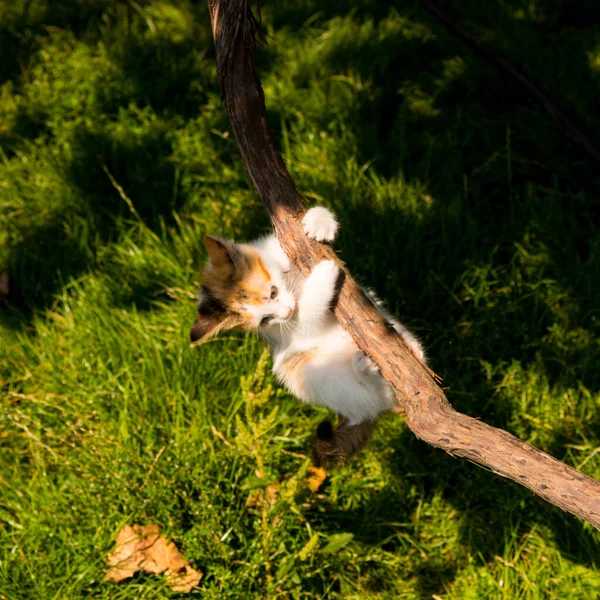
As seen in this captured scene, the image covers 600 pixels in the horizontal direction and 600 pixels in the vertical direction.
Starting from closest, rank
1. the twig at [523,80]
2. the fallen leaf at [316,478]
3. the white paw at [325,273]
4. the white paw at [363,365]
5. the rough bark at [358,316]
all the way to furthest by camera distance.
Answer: the rough bark at [358,316] < the white paw at [325,273] < the white paw at [363,365] < the fallen leaf at [316,478] < the twig at [523,80]

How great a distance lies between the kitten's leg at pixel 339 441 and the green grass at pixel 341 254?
128 millimetres

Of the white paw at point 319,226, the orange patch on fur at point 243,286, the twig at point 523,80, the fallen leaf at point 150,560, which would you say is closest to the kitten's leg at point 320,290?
the white paw at point 319,226

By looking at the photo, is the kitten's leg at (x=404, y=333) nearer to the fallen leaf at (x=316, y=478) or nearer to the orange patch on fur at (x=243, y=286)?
the orange patch on fur at (x=243, y=286)

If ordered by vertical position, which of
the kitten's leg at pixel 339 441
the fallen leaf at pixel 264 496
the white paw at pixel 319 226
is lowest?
the fallen leaf at pixel 264 496

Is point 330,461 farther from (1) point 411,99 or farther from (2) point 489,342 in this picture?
(1) point 411,99

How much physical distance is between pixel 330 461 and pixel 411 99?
8.17 ft

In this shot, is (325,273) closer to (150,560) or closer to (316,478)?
(316,478)

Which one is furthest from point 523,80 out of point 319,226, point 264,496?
point 264,496

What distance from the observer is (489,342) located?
3.13m

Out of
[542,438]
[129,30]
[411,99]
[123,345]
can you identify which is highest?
[129,30]

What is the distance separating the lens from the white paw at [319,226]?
239 cm

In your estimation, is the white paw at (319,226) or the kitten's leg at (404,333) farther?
the kitten's leg at (404,333)

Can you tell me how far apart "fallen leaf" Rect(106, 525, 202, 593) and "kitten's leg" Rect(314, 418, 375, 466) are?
68 centimetres

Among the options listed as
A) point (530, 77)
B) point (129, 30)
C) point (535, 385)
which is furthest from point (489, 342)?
point (129, 30)
